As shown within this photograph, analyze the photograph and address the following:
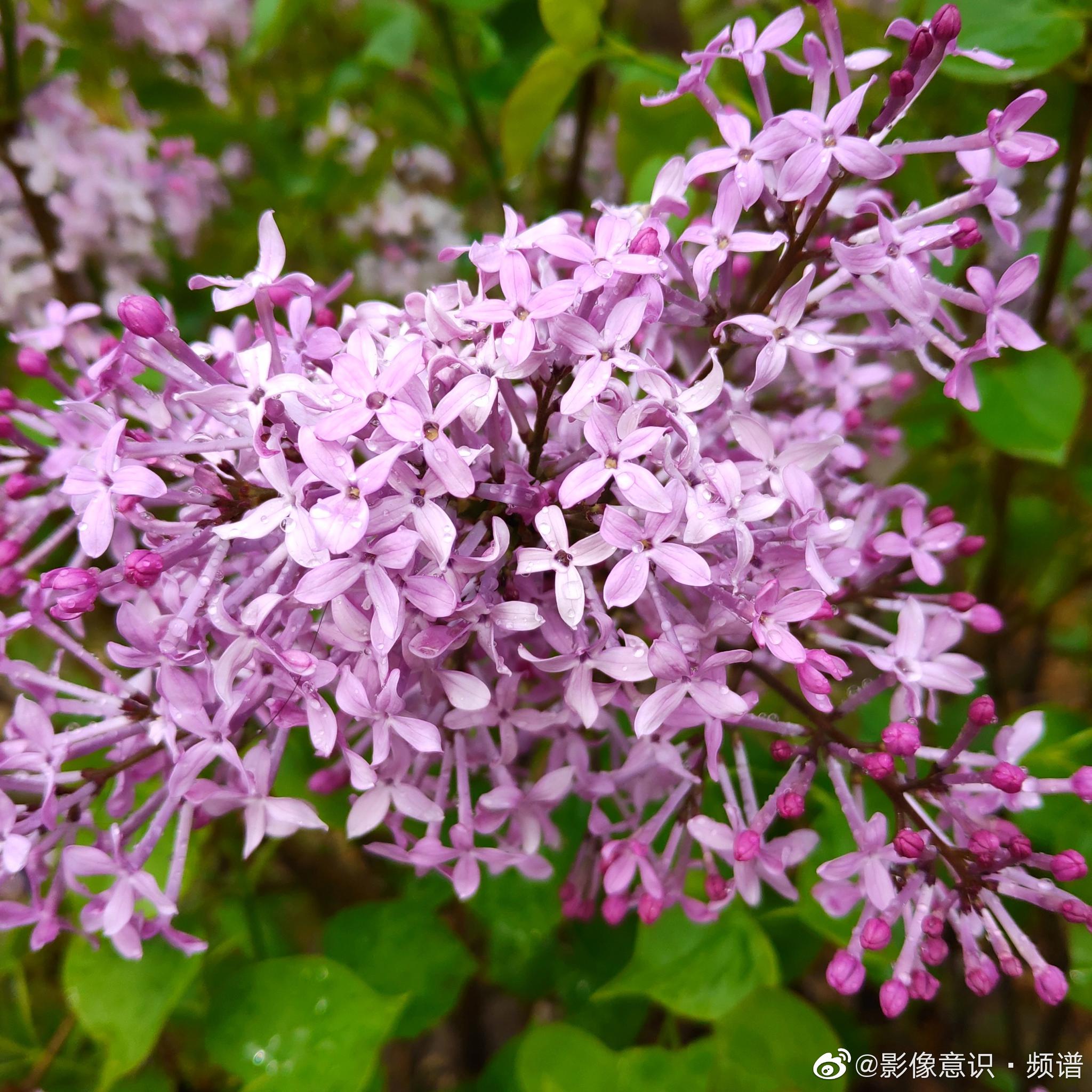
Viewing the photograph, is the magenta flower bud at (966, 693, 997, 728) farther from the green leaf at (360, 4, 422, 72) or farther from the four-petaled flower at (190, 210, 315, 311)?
the green leaf at (360, 4, 422, 72)

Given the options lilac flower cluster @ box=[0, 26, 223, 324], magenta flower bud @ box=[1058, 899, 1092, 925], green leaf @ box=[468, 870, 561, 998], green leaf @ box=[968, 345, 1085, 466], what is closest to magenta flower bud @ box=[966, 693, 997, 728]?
magenta flower bud @ box=[1058, 899, 1092, 925]

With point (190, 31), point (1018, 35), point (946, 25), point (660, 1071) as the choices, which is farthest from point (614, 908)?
point (190, 31)

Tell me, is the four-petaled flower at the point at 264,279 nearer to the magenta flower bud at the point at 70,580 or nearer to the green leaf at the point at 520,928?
the magenta flower bud at the point at 70,580

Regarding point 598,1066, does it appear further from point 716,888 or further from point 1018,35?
point 1018,35

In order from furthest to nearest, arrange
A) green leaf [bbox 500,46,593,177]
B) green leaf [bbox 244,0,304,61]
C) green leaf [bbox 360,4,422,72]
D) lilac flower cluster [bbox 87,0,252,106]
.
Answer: lilac flower cluster [bbox 87,0,252,106]
green leaf [bbox 360,4,422,72]
green leaf [bbox 244,0,304,61]
green leaf [bbox 500,46,593,177]

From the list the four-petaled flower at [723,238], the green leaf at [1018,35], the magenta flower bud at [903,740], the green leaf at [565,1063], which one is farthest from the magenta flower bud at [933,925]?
the green leaf at [1018,35]

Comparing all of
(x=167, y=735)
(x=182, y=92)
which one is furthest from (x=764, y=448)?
(x=182, y=92)

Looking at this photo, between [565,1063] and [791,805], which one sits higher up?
[791,805]
